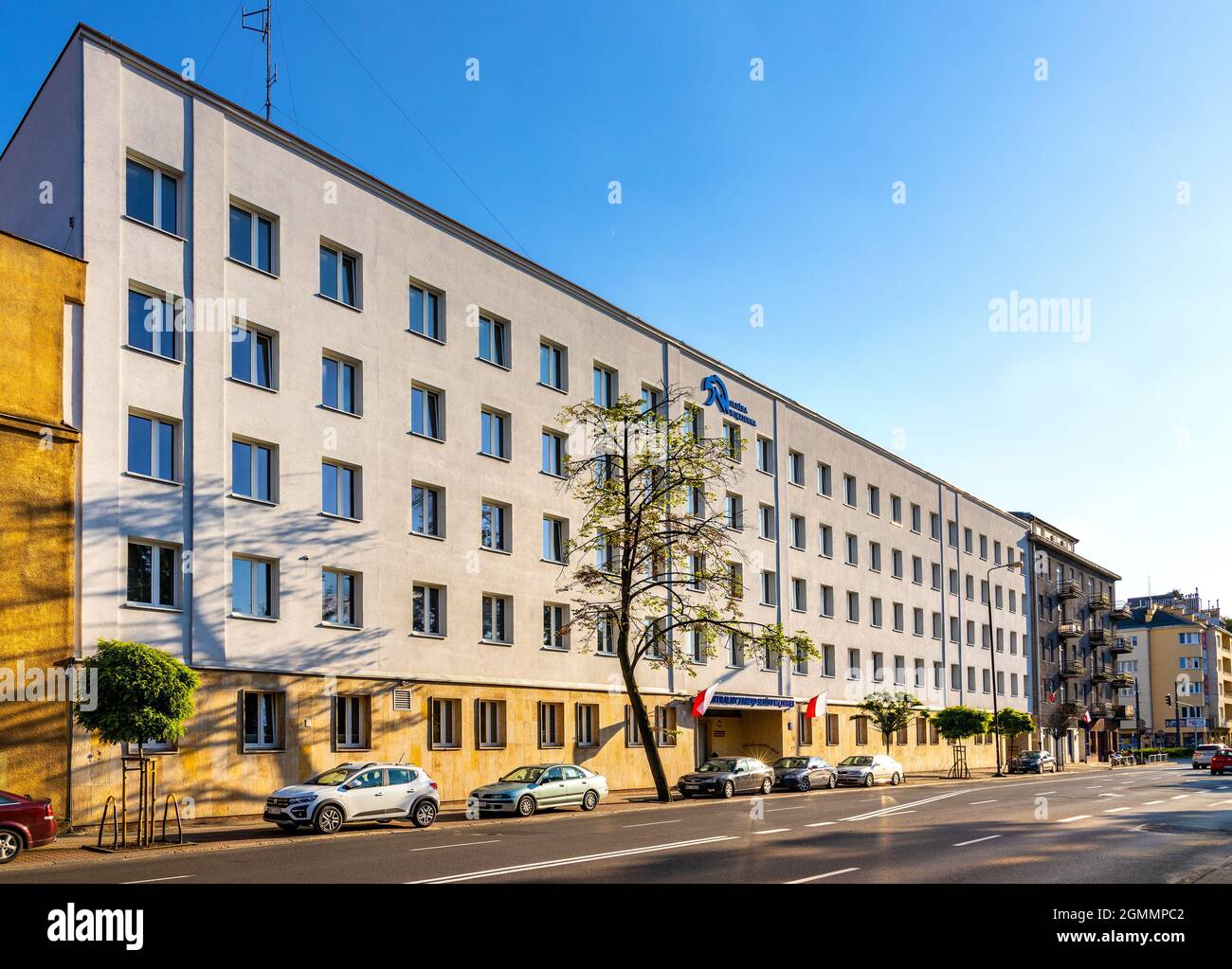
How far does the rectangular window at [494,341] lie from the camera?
117 ft

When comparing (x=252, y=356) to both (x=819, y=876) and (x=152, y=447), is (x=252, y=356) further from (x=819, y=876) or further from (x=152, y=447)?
(x=819, y=876)

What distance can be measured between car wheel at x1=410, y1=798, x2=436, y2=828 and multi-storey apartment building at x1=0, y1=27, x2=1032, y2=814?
4.30m

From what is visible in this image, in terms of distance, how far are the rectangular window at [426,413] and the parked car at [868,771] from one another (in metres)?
21.7

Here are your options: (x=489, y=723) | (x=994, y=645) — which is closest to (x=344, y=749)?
(x=489, y=723)

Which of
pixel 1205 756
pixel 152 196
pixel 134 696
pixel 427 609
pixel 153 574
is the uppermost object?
pixel 152 196

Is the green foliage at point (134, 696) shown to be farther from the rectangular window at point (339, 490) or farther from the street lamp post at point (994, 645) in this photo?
→ the street lamp post at point (994, 645)

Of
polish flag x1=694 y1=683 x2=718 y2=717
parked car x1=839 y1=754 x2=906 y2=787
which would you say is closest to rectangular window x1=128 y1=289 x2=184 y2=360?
polish flag x1=694 y1=683 x2=718 y2=717

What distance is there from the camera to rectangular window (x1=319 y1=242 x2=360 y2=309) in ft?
102

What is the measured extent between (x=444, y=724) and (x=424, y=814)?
760 cm

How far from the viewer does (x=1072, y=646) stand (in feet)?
292

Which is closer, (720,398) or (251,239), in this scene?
(251,239)
